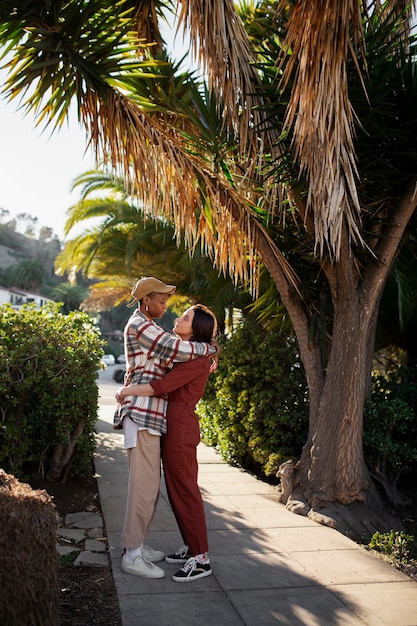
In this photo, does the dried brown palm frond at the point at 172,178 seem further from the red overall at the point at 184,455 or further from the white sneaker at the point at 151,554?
the white sneaker at the point at 151,554

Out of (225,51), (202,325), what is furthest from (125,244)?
(202,325)

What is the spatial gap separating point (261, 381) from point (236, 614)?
168 inches

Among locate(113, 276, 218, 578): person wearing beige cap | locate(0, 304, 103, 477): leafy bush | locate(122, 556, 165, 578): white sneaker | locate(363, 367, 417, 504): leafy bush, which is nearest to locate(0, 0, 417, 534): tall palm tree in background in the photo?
locate(363, 367, 417, 504): leafy bush

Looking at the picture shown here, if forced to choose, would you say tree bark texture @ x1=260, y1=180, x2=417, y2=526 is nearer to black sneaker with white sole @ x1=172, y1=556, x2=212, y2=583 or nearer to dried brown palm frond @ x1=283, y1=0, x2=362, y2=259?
dried brown palm frond @ x1=283, y1=0, x2=362, y2=259

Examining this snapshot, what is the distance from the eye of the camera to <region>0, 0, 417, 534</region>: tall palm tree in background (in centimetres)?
541

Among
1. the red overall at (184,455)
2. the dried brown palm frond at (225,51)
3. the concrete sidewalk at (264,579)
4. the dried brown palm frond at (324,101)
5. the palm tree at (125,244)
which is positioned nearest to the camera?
the concrete sidewalk at (264,579)

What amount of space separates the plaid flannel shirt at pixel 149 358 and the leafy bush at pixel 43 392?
5.97 feet

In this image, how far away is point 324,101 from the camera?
5168 mm

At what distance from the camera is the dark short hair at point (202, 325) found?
14.8 ft

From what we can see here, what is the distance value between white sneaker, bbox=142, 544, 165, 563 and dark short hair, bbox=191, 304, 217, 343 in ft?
5.07

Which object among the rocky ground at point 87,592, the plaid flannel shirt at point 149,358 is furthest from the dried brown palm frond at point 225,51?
the rocky ground at point 87,592

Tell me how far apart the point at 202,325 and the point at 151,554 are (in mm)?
1671

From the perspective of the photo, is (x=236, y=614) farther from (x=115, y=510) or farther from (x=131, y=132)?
(x=131, y=132)

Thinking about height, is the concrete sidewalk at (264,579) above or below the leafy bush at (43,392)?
below
